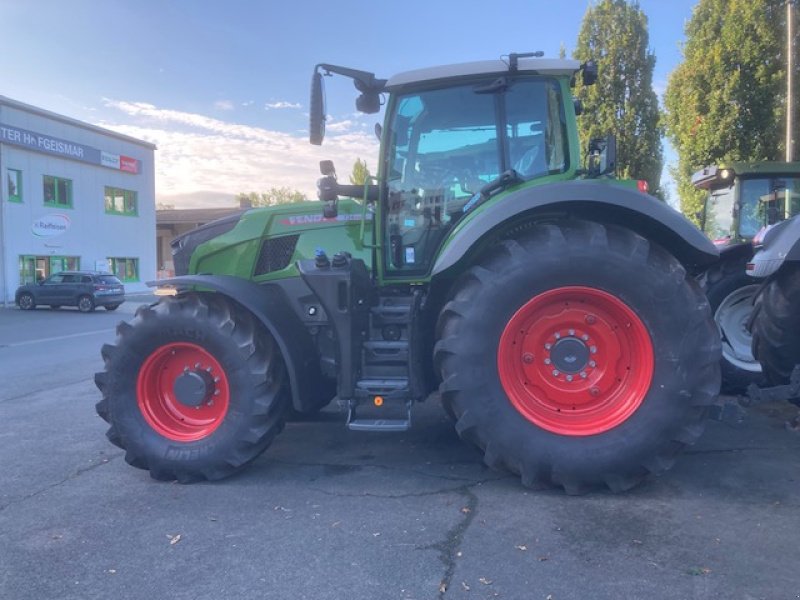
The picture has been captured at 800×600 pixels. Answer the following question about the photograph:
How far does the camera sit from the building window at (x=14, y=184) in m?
27.7

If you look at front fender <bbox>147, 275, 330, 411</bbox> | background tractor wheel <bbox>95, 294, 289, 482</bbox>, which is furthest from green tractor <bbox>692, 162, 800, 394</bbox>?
background tractor wheel <bbox>95, 294, 289, 482</bbox>

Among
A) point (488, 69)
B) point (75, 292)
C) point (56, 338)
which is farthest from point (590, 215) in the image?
point (75, 292)

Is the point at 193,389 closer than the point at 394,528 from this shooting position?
No

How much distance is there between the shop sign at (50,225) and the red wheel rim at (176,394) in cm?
2823

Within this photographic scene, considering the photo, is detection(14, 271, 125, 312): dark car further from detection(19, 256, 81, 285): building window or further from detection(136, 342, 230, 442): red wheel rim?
detection(136, 342, 230, 442): red wheel rim

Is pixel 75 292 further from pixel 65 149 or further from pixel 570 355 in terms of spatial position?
pixel 570 355

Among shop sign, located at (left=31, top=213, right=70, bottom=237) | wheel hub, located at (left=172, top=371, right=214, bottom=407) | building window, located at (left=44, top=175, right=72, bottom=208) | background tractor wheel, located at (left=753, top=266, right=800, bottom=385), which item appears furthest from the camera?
building window, located at (left=44, top=175, right=72, bottom=208)

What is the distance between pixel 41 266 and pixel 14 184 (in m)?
3.82

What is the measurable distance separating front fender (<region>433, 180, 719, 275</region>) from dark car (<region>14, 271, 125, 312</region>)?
23234mm

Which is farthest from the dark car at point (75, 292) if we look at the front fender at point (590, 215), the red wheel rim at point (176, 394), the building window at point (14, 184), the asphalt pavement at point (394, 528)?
the front fender at point (590, 215)

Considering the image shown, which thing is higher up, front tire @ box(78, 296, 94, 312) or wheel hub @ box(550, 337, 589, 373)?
wheel hub @ box(550, 337, 589, 373)

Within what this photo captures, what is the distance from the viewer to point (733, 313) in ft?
22.9

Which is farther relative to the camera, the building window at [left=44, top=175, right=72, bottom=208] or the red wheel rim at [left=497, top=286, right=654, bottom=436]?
the building window at [left=44, top=175, right=72, bottom=208]

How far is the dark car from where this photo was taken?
2427 cm
